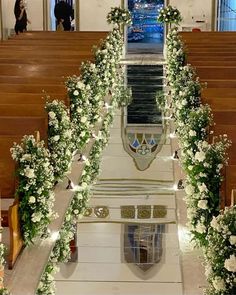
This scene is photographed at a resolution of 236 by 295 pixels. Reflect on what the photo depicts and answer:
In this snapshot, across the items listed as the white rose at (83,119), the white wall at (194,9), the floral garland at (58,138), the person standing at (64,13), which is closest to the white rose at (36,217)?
the floral garland at (58,138)

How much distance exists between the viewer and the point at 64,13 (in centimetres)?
1862

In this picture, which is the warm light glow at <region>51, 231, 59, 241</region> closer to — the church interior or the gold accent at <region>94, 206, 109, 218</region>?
the church interior

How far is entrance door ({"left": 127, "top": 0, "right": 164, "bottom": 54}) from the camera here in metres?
20.8

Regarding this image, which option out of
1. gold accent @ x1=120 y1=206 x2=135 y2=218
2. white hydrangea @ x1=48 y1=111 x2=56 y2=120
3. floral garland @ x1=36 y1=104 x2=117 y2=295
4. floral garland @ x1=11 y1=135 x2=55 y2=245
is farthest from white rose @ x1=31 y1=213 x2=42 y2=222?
white hydrangea @ x1=48 y1=111 x2=56 y2=120

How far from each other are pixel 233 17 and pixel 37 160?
589 inches

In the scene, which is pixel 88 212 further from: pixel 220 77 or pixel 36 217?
pixel 220 77

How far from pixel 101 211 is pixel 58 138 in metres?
0.79

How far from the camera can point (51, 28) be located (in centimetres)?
1984

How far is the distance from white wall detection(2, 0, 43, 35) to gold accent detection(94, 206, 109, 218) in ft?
46.8

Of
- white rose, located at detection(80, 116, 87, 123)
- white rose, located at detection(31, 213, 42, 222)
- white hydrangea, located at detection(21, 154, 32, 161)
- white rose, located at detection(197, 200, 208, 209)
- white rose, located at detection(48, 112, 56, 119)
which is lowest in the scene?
white rose, located at detection(31, 213, 42, 222)

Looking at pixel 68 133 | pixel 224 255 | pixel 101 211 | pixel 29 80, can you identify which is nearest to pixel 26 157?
pixel 101 211

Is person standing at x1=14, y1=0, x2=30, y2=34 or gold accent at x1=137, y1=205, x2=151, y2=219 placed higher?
person standing at x1=14, y1=0, x2=30, y2=34

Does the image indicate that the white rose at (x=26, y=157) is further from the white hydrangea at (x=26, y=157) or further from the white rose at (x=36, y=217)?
the white rose at (x=36, y=217)

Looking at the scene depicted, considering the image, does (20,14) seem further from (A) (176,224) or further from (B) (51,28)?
(A) (176,224)
